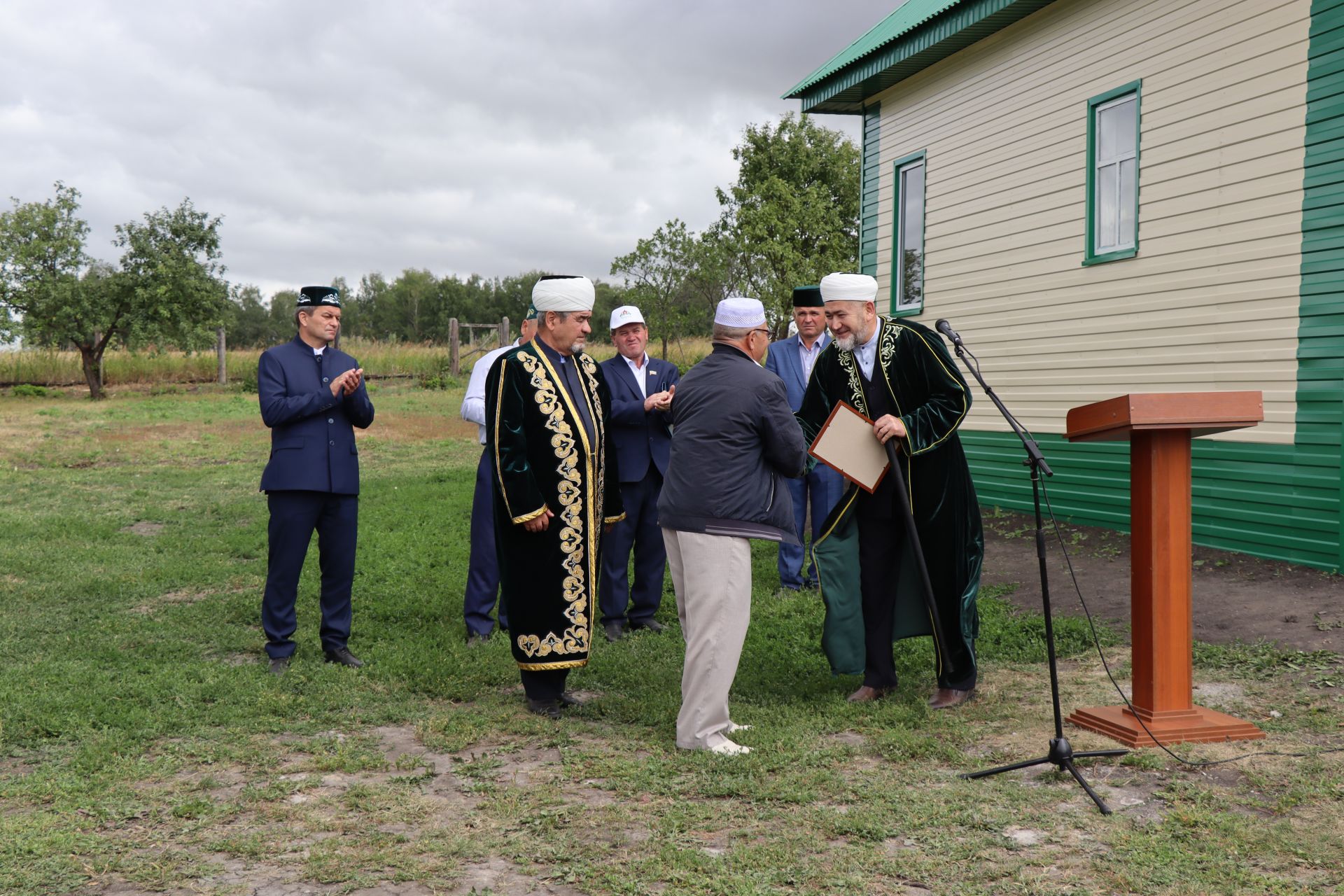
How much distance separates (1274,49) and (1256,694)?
5.42 metres

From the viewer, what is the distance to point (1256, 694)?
5750 mm

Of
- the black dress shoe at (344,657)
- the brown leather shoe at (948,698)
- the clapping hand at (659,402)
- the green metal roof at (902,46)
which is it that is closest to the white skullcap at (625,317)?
the clapping hand at (659,402)

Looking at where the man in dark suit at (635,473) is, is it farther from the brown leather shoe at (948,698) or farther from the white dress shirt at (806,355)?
the brown leather shoe at (948,698)

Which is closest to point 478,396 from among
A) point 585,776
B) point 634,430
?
point 634,430

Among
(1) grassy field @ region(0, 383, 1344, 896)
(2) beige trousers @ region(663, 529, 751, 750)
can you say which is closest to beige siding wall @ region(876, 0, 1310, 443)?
(1) grassy field @ region(0, 383, 1344, 896)

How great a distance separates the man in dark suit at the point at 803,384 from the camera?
8.17m

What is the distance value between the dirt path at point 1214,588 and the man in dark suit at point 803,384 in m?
1.59

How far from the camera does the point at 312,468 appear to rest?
642 cm

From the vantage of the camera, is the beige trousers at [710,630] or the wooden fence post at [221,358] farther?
the wooden fence post at [221,358]

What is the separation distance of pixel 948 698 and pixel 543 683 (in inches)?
78.7

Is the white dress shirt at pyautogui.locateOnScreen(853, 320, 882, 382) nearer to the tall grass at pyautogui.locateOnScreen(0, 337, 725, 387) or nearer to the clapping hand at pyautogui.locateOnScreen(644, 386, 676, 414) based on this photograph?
the clapping hand at pyautogui.locateOnScreen(644, 386, 676, 414)

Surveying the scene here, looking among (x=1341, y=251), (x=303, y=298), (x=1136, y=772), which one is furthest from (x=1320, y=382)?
(x=303, y=298)

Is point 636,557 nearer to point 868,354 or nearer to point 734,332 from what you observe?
point 868,354

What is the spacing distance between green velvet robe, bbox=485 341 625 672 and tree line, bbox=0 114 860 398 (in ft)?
85.7
